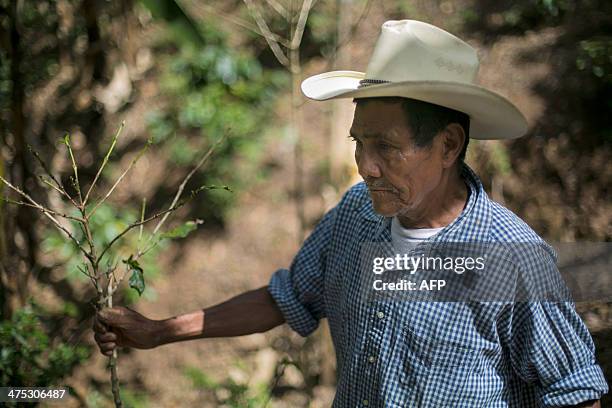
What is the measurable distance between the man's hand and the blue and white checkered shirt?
50cm

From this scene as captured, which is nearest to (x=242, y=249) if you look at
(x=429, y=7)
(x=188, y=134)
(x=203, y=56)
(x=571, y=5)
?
(x=188, y=134)

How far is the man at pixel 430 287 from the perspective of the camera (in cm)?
173

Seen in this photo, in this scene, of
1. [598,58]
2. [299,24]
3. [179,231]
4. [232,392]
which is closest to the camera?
[179,231]

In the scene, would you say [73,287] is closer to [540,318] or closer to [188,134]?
[188,134]

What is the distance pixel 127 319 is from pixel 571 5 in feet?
14.4

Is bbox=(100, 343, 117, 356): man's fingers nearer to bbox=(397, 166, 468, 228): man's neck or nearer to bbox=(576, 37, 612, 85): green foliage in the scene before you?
bbox=(397, 166, 468, 228): man's neck

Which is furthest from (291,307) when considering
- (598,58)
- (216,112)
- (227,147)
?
(598,58)

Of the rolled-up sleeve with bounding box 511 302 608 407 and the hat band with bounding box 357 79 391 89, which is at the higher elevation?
the hat band with bounding box 357 79 391 89

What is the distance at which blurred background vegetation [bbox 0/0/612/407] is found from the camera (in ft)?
14.2

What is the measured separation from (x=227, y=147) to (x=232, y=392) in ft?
5.45

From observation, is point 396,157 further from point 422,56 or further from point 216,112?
point 216,112
